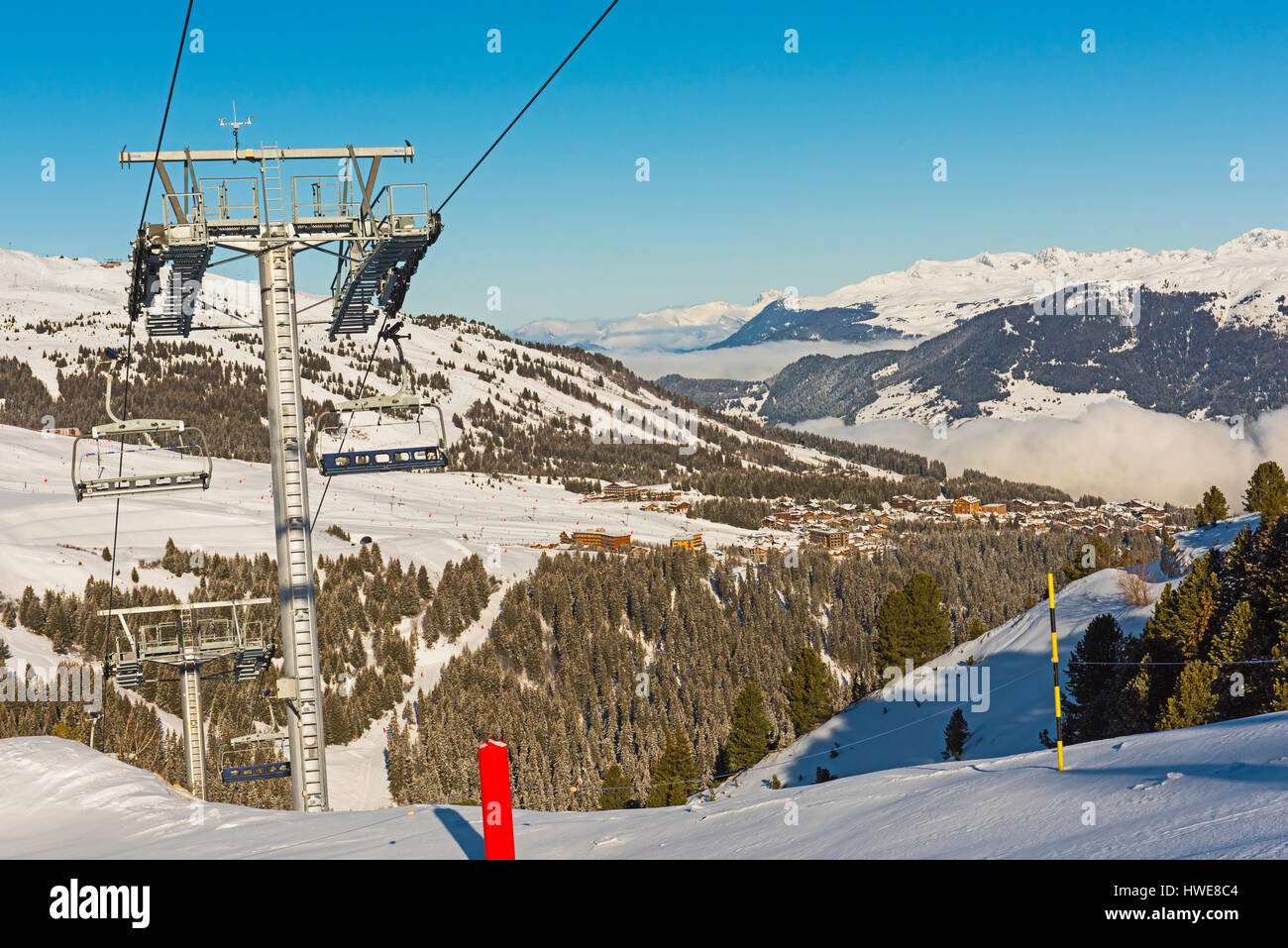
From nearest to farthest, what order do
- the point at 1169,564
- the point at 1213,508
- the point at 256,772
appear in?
the point at 256,772 < the point at 1169,564 < the point at 1213,508

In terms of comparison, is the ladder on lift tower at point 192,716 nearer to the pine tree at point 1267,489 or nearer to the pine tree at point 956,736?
the pine tree at point 956,736

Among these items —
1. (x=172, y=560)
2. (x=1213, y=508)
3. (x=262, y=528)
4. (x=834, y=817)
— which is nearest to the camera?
(x=834, y=817)

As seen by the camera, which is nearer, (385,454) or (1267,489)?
(385,454)

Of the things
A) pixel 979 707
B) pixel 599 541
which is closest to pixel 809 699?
pixel 979 707

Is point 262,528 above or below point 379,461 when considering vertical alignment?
below

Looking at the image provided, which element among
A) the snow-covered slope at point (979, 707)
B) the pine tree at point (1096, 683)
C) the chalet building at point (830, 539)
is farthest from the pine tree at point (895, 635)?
the chalet building at point (830, 539)

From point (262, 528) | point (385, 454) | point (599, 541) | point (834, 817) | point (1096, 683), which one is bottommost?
point (1096, 683)

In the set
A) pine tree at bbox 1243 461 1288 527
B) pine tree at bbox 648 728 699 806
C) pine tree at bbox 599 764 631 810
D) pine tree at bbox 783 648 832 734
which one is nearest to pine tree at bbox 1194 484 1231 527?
pine tree at bbox 1243 461 1288 527
